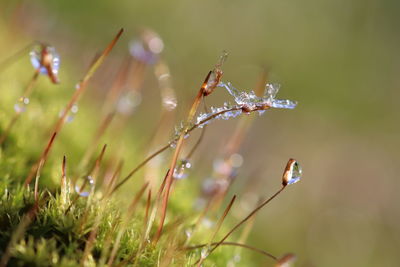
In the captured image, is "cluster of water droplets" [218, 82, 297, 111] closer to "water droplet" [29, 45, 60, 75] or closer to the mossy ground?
the mossy ground

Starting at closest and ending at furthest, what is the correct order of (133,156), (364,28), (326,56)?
(133,156) < (326,56) < (364,28)

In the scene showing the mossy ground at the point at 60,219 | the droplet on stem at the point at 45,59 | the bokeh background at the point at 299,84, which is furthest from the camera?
the bokeh background at the point at 299,84

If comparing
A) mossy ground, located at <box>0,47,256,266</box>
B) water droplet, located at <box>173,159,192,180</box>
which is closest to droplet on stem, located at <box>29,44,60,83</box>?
mossy ground, located at <box>0,47,256,266</box>

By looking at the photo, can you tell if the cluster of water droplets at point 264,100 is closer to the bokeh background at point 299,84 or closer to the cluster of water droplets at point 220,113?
the cluster of water droplets at point 220,113

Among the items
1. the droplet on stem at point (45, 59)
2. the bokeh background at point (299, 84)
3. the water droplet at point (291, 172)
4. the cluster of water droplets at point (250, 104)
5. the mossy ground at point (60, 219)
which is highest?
the bokeh background at point (299, 84)

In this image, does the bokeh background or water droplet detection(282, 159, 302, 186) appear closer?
water droplet detection(282, 159, 302, 186)

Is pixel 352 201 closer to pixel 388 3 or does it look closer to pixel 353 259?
pixel 353 259

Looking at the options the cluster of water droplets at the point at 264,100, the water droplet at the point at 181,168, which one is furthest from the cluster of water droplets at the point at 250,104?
the water droplet at the point at 181,168

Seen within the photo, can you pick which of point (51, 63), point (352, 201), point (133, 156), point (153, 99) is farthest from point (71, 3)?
point (51, 63)

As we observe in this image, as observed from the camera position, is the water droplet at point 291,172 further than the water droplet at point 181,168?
No
